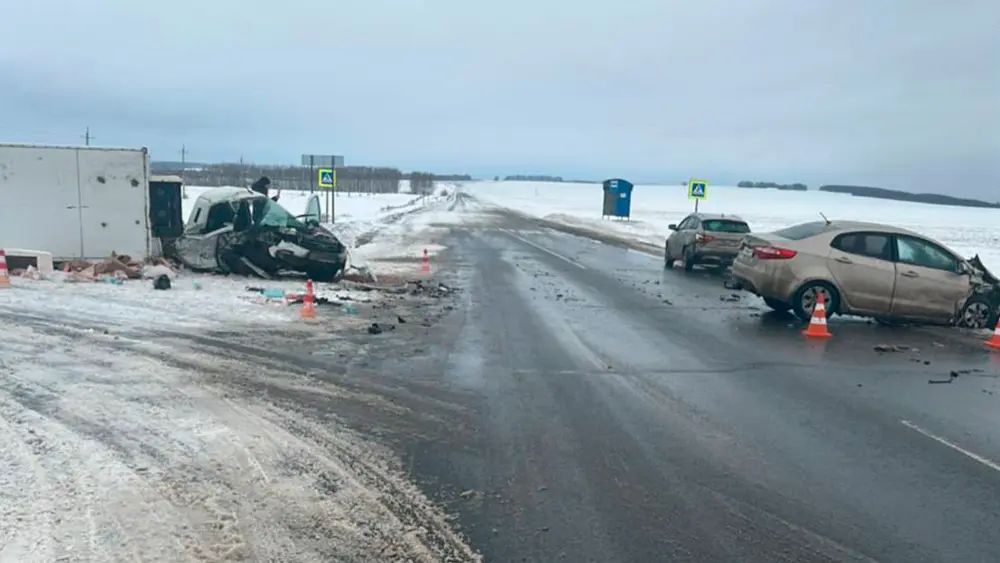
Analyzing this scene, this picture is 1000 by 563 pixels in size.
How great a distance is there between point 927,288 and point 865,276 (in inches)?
38.5

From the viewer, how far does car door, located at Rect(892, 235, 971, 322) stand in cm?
1157

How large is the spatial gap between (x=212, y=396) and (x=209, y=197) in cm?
918

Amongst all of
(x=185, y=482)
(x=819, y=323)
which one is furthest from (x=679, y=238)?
(x=185, y=482)

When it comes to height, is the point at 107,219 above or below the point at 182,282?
above

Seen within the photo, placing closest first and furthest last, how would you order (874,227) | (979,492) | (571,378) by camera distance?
1. (979,492)
2. (571,378)
3. (874,227)

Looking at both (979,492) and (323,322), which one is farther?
(323,322)

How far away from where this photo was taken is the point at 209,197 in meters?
14.7

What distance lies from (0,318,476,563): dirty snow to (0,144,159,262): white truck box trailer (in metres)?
7.86

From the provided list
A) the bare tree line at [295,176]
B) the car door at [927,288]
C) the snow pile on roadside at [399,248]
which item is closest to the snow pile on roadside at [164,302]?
the snow pile on roadside at [399,248]

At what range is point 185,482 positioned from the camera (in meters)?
4.66

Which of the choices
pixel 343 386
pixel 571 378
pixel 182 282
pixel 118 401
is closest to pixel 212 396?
pixel 118 401

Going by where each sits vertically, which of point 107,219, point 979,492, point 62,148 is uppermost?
point 62,148

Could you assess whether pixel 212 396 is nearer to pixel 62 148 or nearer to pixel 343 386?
pixel 343 386

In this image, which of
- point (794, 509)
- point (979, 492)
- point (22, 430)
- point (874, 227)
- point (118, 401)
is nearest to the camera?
point (794, 509)
